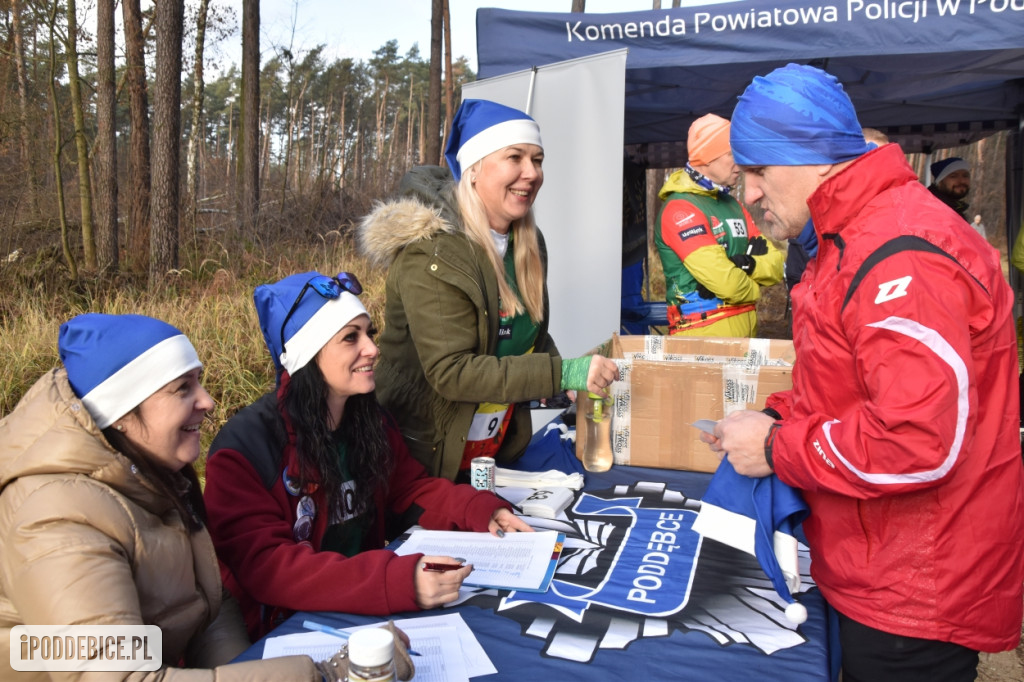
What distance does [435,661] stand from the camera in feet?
4.52

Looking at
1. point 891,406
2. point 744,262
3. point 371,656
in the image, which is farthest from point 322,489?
point 744,262

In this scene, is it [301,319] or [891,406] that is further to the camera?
[301,319]

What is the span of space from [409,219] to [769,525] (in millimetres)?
1390

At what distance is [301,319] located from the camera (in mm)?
1922

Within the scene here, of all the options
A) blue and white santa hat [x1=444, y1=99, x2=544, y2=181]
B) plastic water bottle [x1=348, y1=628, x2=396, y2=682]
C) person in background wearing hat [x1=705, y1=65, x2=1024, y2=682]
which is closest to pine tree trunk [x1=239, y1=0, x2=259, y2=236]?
blue and white santa hat [x1=444, y1=99, x2=544, y2=181]

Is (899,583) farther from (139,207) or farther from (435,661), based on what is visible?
(139,207)

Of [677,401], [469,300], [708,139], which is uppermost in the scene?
[708,139]

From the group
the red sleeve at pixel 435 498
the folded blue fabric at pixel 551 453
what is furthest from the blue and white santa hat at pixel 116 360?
the folded blue fabric at pixel 551 453

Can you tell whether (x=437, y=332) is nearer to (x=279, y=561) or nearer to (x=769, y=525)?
(x=279, y=561)

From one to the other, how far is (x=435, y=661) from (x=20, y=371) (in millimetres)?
4692

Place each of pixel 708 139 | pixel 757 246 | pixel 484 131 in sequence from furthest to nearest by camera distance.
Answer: pixel 757 246 → pixel 708 139 → pixel 484 131

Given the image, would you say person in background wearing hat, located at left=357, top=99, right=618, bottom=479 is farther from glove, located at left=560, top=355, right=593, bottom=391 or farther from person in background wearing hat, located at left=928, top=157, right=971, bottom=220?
person in background wearing hat, located at left=928, top=157, right=971, bottom=220

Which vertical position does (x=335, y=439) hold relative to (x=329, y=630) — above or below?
above

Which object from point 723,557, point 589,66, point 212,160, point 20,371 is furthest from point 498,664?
point 212,160
